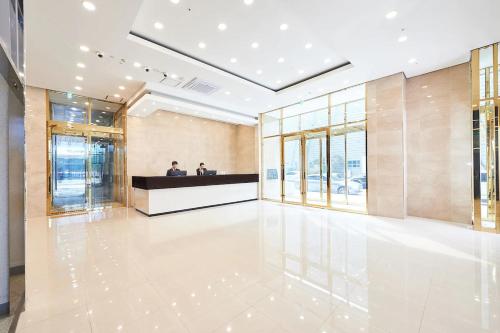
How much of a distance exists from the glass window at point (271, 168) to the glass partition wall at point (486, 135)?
6110 millimetres

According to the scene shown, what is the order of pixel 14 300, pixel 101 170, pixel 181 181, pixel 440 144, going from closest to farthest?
1. pixel 14 300
2. pixel 440 144
3. pixel 181 181
4. pixel 101 170

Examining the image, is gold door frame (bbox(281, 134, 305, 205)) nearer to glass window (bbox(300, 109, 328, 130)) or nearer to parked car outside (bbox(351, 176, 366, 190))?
glass window (bbox(300, 109, 328, 130))

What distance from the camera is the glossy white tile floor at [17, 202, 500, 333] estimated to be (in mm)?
1979

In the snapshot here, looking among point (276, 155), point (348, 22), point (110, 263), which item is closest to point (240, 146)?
point (276, 155)

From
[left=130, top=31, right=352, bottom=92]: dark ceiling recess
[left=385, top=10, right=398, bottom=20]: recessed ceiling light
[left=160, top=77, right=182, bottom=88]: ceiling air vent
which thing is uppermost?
[left=130, top=31, right=352, bottom=92]: dark ceiling recess

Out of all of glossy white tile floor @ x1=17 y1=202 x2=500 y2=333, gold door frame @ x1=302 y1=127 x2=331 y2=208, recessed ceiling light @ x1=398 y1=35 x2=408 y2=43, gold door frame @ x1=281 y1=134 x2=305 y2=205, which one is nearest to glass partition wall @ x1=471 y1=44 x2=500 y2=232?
glossy white tile floor @ x1=17 y1=202 x2=500 y2=333

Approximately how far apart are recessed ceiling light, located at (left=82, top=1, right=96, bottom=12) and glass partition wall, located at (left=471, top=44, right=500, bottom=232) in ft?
25.8

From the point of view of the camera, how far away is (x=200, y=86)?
270 inches

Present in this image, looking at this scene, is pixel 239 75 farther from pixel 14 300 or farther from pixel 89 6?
pixel 14 300

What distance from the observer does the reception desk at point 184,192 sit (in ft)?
21.3

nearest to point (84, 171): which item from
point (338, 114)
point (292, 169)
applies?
point (292, 169)

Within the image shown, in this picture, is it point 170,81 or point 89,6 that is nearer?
point 89,6

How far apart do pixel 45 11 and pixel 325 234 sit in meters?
6.56

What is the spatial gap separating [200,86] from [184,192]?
11.5 ft
